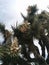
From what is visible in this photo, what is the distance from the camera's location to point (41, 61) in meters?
13.9

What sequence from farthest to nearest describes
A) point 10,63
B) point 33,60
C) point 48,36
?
point 48,36 → point 33,60 → point 10,63

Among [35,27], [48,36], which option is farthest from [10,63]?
[48,36]

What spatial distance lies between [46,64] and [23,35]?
2.19 m

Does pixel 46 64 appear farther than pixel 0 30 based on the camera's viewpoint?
Yes

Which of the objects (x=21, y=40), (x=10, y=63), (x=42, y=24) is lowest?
(x=10, y=63)

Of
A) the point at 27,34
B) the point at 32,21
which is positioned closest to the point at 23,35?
the point at 27,34

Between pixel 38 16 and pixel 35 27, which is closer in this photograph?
pixel 35 27

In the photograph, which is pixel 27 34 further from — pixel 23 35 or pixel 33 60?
pixel 33 60

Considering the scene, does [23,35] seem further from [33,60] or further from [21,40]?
[33,60]

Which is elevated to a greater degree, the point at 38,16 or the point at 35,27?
the point at 38,16

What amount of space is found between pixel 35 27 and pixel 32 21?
3.33ft

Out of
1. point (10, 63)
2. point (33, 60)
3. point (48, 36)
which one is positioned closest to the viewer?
point (10, 63)

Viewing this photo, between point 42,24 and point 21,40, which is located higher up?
point 42,24

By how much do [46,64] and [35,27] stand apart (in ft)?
7.78
